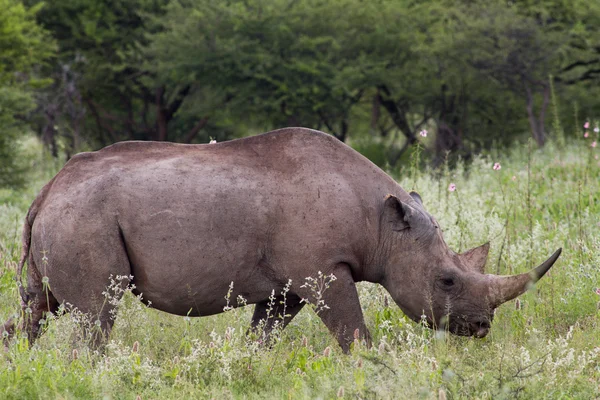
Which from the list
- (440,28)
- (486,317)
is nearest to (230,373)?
(486,317)

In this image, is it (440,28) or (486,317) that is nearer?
(486,317)

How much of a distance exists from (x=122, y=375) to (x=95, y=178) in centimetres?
132

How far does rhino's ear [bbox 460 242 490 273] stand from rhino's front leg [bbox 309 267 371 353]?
0.94m

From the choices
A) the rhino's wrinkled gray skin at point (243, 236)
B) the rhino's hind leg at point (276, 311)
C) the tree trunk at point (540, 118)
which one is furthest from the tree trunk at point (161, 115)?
the rhino's wrinkled gray skin at point (243, 236)

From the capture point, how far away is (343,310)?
600cm

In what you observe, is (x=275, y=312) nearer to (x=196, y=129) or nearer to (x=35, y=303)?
(x=35, y=303)

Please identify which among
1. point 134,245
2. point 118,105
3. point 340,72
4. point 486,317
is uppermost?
point 134,245

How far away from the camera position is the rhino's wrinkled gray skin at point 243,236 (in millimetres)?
5730

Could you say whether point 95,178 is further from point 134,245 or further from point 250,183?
point 250,183

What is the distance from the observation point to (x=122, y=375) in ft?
17.0

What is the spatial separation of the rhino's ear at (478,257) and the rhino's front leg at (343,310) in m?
0.94

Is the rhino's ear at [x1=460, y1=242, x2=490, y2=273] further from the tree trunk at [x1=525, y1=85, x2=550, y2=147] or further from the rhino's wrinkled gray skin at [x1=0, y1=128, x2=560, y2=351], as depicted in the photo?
the tree trunk at [x1=525, y1=85, x2=550, y2=147]

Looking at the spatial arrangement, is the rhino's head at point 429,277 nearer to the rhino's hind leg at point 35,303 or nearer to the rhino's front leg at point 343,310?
the rhino's front leg at point 343,310

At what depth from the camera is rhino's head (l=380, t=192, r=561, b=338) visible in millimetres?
6188
